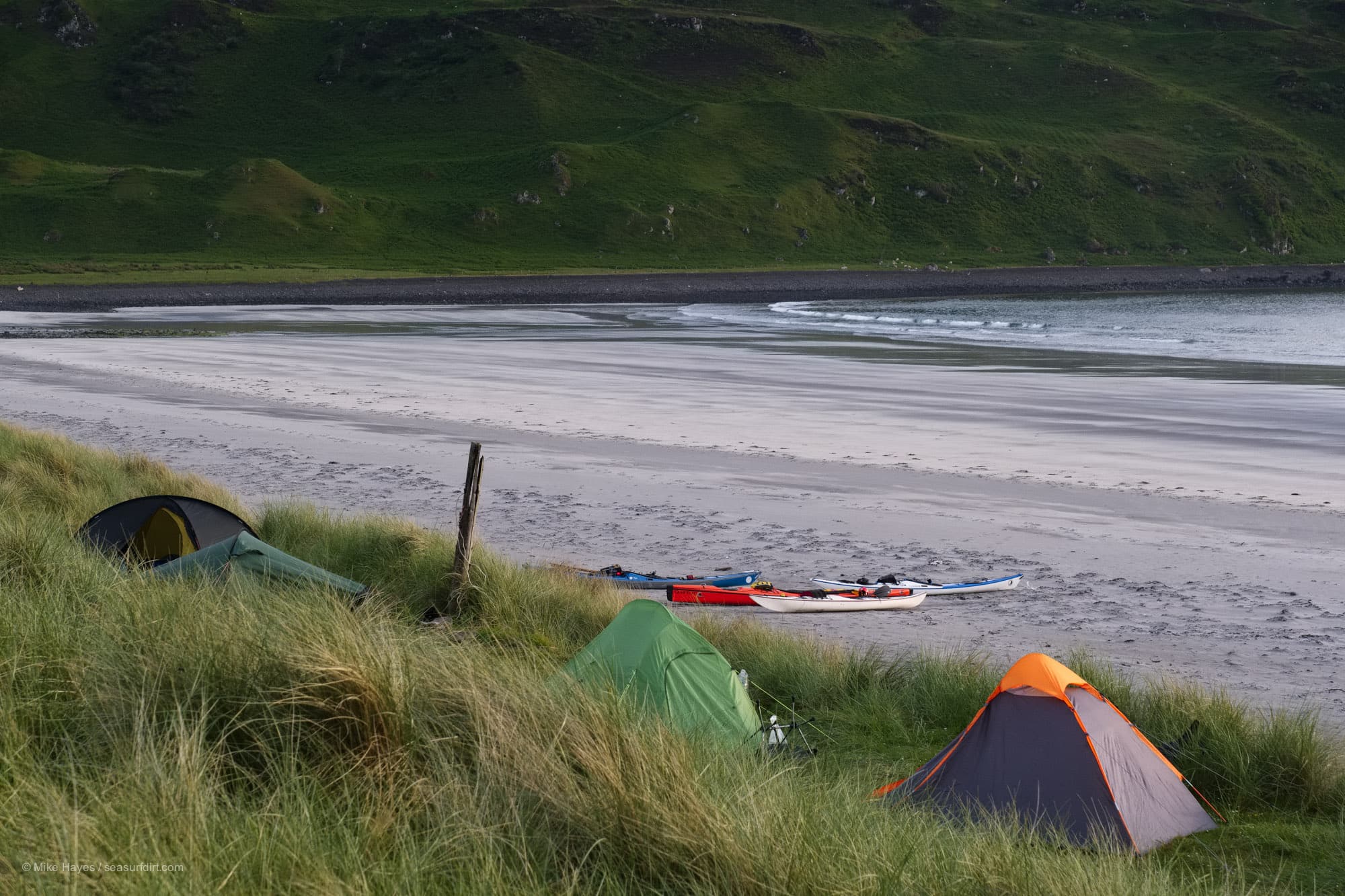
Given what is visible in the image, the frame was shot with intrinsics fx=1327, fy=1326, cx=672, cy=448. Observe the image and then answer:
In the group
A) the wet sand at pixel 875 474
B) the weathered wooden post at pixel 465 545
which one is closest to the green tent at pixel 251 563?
the weathered wooden post at pixel 465 545

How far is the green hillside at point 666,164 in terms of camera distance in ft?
399

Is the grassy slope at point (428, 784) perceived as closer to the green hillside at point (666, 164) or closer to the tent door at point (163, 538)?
the tent door at point (163, 538)

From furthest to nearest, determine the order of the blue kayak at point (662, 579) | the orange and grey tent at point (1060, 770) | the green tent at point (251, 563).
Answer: the blue kayak at point (662, 579)
the green tent at point (251, 563)
the orange and grey tent at point (1060, 770)

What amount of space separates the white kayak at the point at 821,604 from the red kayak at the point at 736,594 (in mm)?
32

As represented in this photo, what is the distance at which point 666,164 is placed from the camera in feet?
487

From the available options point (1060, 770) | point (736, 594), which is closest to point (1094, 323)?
point (736, 594)

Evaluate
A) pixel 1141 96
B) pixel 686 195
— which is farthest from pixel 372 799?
pixel 1141 96

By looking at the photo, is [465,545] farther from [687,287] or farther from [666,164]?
[666,164]

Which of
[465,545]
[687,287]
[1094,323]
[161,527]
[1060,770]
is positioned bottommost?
[161,527]

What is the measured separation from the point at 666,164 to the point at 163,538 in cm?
14094

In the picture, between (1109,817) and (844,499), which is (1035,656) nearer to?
(1109,817)

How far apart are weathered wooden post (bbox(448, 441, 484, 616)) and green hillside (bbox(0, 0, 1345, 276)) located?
287ft

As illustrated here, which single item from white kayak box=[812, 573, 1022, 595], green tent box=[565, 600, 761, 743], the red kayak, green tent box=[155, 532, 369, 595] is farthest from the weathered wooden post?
white kayak box=[812, 573, 1022, 595]

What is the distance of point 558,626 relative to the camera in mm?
9844
